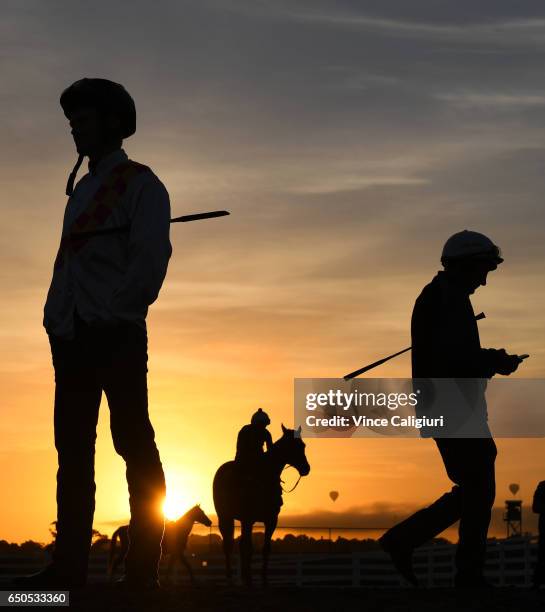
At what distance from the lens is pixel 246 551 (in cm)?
1877

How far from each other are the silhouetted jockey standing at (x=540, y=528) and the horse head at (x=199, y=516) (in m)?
10.1

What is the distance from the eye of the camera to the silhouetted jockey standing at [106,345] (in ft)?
20.2

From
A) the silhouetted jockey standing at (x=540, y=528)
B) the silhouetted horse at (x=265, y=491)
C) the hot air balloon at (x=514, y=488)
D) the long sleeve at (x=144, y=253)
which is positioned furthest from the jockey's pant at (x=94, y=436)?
the hot air balloon at (x=514, y=488)

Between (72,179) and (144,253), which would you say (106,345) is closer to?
(144,253)

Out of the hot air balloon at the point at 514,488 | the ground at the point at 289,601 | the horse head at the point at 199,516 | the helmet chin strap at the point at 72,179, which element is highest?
the hot air balloon at the point at 514,488

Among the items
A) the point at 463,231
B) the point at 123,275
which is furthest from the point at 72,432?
the point at 463,231

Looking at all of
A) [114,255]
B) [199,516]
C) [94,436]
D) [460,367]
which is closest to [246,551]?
[199,516]

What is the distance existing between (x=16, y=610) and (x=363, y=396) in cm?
392

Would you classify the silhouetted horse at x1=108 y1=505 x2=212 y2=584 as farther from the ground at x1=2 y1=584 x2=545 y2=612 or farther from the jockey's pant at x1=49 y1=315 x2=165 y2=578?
the ground at x1=2 y1=584 x2=545 y2=612

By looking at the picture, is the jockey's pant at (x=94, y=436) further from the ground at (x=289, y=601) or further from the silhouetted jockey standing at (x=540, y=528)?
the silhouetted jockey standing at (x=540, y=528)

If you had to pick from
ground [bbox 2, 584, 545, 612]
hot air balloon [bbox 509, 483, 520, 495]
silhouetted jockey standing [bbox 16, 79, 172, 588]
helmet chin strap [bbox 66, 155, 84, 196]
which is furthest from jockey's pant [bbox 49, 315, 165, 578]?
hot air balloon [bbox 509, 483, 520, 495]

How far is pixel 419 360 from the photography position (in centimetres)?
769

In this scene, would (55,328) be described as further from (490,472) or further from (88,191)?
(490,472)

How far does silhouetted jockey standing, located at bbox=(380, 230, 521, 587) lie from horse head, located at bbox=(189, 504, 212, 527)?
18.1m
